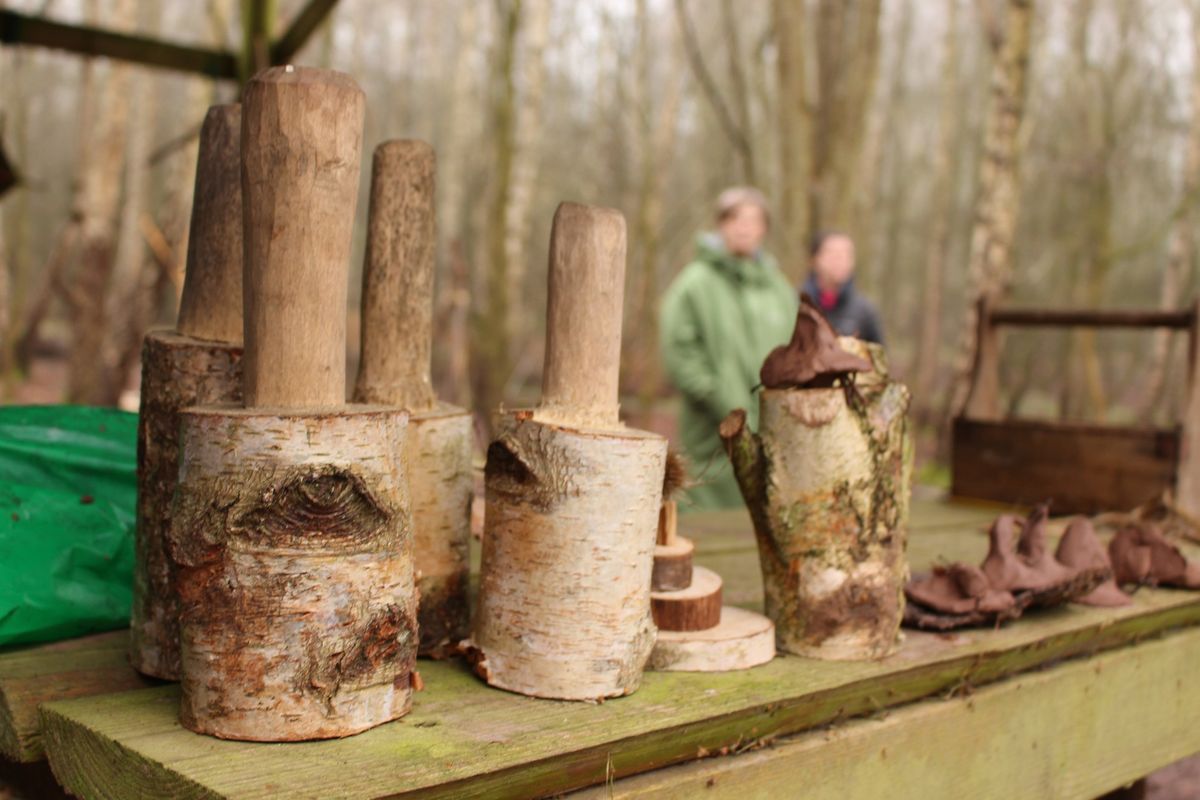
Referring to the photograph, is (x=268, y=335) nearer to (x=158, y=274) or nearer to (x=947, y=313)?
(x=158, y=274)

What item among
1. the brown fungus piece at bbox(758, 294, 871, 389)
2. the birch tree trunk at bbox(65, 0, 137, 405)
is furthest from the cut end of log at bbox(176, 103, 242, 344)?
the birch tree trunk at bbox(65, 0, 137, 405)

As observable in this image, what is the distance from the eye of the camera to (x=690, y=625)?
1693 mm

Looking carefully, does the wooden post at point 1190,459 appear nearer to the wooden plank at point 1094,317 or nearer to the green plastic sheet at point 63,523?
the wooden plank at point 1094,317

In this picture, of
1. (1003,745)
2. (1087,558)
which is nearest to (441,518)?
(1003,745)

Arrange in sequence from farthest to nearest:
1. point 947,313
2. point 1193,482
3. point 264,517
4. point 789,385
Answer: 1. point 947,313
2. point 1193,482
3. point 789,385
4. point 264,517

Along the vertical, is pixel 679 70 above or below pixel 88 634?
above

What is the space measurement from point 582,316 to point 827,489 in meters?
0.49

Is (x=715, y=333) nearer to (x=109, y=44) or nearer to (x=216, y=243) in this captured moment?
(x=109, y=44)

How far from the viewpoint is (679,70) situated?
19.3m

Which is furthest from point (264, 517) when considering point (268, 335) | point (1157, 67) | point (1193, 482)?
point (1157, 67)

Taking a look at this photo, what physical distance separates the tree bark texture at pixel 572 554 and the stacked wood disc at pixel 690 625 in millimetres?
135

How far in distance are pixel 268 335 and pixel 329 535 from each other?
0.85ft

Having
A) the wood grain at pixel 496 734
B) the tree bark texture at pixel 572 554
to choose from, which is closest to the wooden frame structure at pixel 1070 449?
the wood grain at pixel 496 734

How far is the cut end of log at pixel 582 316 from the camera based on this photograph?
1527mm
